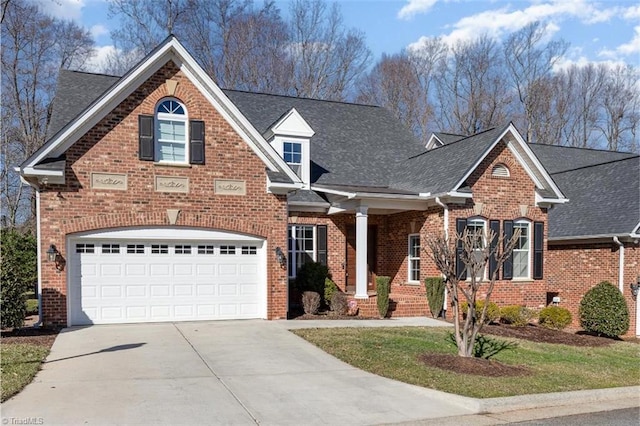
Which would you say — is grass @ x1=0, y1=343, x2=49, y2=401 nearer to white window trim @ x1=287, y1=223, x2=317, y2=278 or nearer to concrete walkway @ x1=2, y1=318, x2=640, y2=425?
concrete walkway @ x1=2, y1=318, x2=640, y2=425

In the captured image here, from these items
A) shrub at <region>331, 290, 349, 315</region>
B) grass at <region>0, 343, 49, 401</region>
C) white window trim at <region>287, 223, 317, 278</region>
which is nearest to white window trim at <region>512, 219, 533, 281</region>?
shrub at <region>331, 290, 349, 315</region>

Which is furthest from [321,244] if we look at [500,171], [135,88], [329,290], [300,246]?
[135,88]

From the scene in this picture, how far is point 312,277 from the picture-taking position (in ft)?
55.1

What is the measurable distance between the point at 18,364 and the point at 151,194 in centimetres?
562

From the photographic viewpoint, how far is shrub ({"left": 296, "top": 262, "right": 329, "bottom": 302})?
16766 millimetres

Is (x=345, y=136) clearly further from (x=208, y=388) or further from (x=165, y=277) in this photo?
(x=208, y=388)

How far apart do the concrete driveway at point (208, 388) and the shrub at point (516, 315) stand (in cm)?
774

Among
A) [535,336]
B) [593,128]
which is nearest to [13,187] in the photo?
[535,336]

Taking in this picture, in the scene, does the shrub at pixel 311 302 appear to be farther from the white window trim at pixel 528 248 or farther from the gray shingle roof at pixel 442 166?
the white window trim at pixel 528 248

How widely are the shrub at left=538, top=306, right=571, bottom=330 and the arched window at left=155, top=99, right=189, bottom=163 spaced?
11728 millimetres

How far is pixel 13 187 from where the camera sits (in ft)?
105

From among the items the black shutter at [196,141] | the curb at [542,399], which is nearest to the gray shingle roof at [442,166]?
the black shutter at [196,141]

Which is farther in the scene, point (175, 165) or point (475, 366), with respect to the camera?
point (175, 165)

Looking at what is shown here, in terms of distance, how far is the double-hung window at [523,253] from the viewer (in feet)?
58.9
